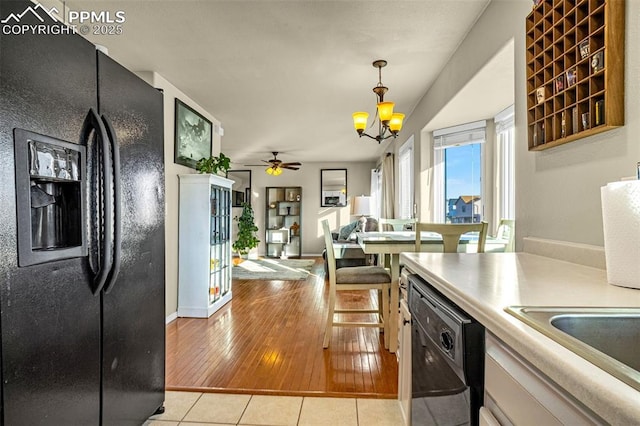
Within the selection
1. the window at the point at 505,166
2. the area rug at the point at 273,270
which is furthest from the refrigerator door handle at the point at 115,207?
the area rug at the point at 273,270

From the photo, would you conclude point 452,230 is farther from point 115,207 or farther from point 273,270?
point 273,270

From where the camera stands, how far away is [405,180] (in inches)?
238

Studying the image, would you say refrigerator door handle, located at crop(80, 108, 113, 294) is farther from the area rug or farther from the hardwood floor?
the area rug

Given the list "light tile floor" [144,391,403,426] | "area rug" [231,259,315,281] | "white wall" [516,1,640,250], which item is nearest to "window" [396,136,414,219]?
"area rug" [231,259,315,281]

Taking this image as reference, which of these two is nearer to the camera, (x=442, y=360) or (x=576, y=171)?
(x=442, y=360)

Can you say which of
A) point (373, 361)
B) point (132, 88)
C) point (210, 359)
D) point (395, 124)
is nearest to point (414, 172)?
point (395, 124)

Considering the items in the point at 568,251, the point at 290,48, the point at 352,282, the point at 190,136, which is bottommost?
the point at 352,282

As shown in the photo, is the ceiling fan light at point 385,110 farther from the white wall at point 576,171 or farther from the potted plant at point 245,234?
the potted plant at point 245,234

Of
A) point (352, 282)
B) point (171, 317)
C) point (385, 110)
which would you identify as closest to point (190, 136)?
point (171, 317)

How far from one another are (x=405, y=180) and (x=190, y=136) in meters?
3.39

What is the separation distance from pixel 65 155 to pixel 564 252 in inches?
75.1

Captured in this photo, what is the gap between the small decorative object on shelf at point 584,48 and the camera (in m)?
1.31

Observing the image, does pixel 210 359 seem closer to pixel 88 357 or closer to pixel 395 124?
pixel 88 357

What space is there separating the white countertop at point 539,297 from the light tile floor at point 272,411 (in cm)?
96
